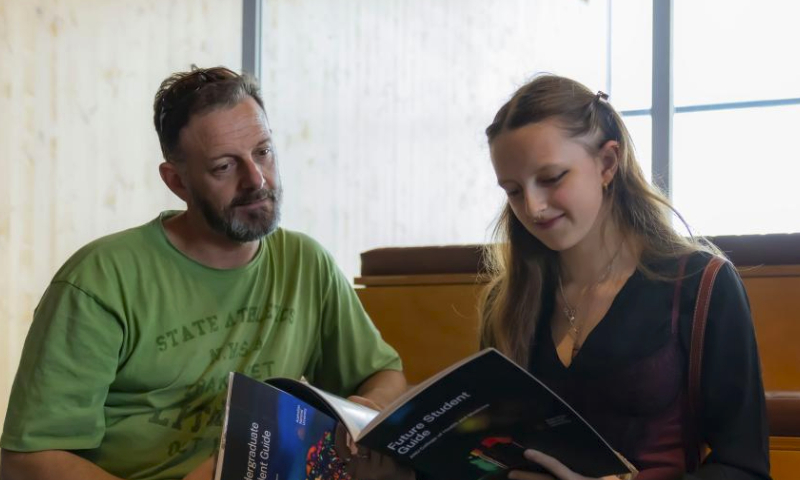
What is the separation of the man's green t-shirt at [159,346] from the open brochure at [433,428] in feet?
1.08

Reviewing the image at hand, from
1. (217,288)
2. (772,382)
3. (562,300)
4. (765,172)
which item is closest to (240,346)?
(217,288)

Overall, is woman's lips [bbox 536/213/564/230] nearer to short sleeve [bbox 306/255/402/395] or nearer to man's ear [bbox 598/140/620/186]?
man's ear [bbox 598/140/620/186]

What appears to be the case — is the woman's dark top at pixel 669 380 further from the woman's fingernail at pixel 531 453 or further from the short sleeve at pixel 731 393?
the woman's fingernail at pixel 531 453

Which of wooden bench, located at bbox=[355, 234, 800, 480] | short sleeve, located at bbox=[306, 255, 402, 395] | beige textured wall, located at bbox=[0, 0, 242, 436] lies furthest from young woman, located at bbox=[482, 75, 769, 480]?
beige textured wall, located at bbox=[0, 0, 242, 436]

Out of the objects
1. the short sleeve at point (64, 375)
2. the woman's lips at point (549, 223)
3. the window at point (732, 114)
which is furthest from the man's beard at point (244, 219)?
the window at point (732, 114)

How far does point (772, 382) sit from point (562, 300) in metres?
0.89

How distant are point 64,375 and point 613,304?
905 mm

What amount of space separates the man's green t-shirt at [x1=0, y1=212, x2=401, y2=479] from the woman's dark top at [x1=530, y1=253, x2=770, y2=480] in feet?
1.76

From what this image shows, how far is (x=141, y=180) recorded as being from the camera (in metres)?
4.14

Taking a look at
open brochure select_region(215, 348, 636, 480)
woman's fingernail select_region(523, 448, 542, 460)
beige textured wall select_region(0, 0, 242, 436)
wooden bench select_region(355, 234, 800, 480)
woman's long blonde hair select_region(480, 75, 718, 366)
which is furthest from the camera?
beige textured wall select_region(0, 0, 242, 436)

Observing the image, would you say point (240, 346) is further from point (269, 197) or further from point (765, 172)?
point (765, 172)

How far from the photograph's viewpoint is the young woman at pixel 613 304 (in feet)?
4.36

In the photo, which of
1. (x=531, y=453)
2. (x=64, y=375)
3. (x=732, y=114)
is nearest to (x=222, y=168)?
(x=64, y=375)

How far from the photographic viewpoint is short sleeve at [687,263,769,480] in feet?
4.24
